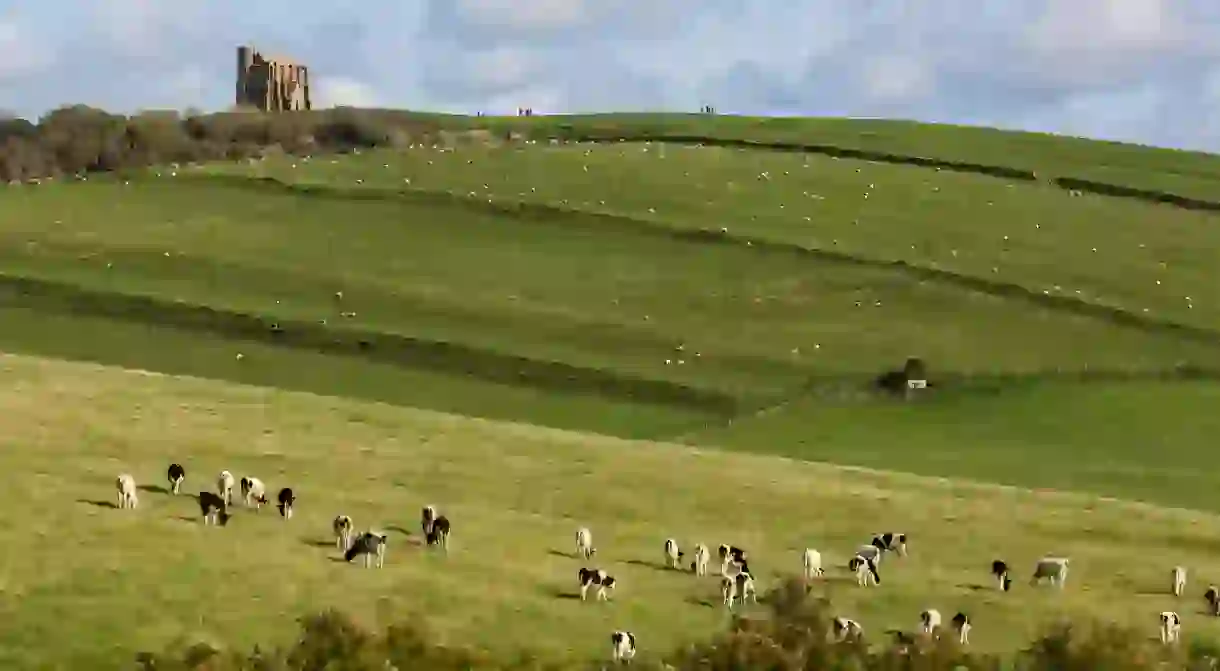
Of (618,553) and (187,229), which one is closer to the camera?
(618,553)

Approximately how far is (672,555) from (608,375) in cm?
3081

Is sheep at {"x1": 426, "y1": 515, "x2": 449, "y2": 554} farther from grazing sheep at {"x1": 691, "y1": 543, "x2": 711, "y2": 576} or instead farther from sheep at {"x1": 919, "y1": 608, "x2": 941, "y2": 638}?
sheep at {"x1": 919, "y1": 608, "x2": 941, "y2": 638}

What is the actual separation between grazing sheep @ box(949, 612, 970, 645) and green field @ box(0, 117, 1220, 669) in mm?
531

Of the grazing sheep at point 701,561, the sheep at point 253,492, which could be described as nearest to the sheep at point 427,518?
the sheep at point 253,492

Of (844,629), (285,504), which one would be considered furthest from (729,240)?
(844,629)

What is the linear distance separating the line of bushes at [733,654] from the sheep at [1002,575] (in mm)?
6906

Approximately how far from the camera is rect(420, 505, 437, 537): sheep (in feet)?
117

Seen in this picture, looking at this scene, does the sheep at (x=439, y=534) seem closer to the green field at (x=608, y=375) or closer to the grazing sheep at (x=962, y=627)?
the green field at (x=608, y=375)

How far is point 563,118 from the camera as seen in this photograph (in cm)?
13800

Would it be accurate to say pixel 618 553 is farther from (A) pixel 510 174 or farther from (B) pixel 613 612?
(A) pixel 510 174

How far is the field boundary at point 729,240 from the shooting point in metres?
76.4

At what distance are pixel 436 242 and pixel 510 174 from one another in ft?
48.7

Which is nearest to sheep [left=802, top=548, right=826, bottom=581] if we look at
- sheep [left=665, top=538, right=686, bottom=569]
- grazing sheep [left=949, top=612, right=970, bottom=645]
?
sheep [left=665, top=538, right=686, bottom=569]

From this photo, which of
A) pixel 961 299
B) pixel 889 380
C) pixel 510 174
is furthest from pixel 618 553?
pixel 510 174
